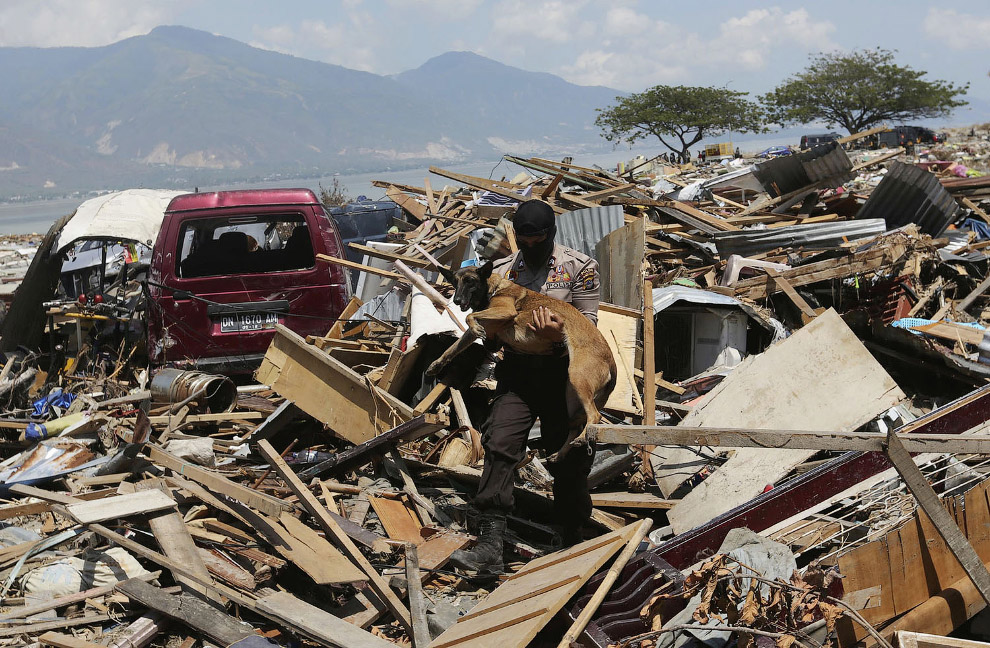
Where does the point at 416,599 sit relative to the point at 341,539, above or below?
below

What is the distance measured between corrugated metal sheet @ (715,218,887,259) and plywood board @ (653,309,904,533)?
12.4 ft

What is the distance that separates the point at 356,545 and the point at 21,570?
1.73 metres

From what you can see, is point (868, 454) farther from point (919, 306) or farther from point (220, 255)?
point (220, 255)

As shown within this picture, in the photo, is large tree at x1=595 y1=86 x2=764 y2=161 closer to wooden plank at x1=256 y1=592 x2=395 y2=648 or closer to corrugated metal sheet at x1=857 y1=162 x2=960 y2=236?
corrugated metal sheet at x1=857 y1=162 x2=960 y2=236

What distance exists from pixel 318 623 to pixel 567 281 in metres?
2.12

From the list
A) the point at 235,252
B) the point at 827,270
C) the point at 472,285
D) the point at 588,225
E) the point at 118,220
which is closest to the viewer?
the point at 472,285

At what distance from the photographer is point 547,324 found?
150 inches

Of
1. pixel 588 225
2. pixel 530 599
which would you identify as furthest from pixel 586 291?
pixel 588 225

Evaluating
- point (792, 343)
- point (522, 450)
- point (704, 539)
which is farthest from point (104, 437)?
point (792, 343)

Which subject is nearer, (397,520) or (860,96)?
(397,520)

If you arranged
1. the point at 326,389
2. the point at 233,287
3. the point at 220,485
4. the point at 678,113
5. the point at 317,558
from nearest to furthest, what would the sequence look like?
the point at 317,558, the point at 220,485, the point at 326,389, the point at 233,287, the point at 678,113

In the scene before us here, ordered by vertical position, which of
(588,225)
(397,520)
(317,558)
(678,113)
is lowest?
(397,520)

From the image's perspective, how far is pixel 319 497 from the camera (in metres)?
5.06

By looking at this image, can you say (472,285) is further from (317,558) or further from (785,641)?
(785,641)
